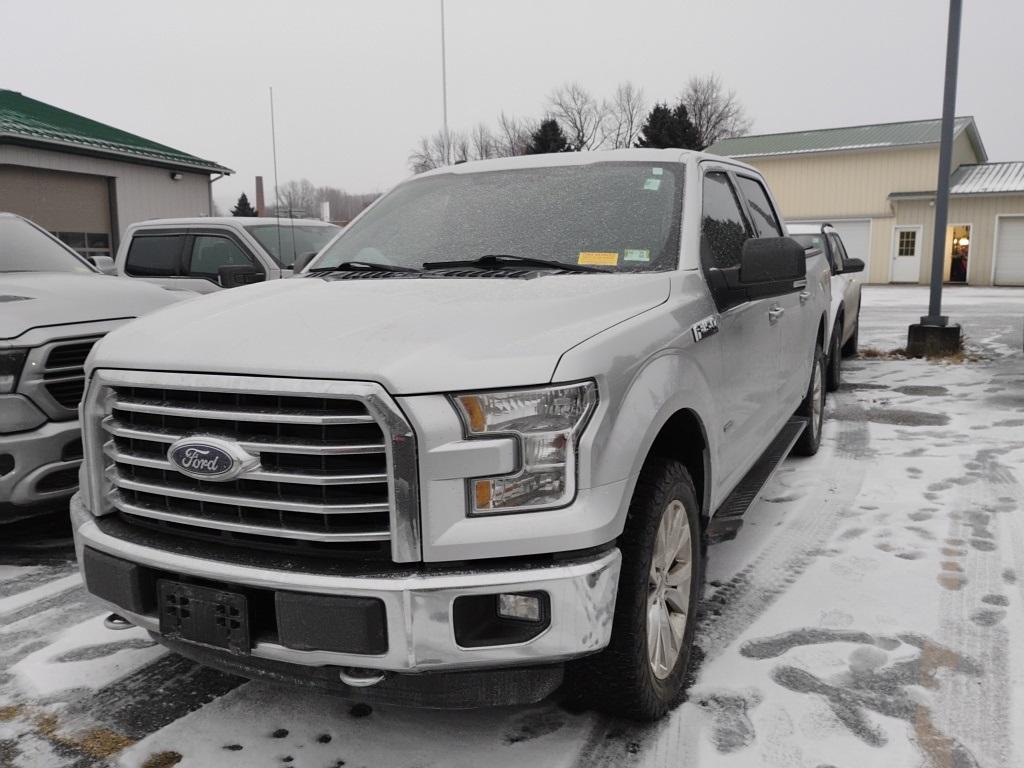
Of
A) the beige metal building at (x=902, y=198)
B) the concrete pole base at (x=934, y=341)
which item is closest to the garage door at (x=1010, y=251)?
the beige metal building at (x=902, y=198)

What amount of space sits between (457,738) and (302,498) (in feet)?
3.15

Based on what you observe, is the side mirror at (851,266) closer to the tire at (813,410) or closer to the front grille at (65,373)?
the tire at (813,410)

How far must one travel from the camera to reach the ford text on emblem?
2.23 m

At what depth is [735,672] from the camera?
296 cm

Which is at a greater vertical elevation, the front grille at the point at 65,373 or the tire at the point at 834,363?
the front grille at the point at 65,373

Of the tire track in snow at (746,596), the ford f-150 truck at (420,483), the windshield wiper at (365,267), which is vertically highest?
the windshield wiper at (365,267)

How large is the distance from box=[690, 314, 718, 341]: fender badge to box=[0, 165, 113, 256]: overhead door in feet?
54.6

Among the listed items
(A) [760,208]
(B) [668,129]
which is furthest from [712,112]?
(A) [760,208]

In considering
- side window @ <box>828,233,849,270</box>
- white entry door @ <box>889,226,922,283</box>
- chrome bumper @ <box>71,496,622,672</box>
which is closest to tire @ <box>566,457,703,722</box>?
chrome bumper @ <box>71,496,622,672</box>

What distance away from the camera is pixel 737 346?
3.40 m

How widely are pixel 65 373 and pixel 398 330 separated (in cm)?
248

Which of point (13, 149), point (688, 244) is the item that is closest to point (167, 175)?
point (13, 149)

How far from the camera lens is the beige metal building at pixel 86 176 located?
661 inches

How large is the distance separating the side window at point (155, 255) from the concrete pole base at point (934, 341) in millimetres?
8685
